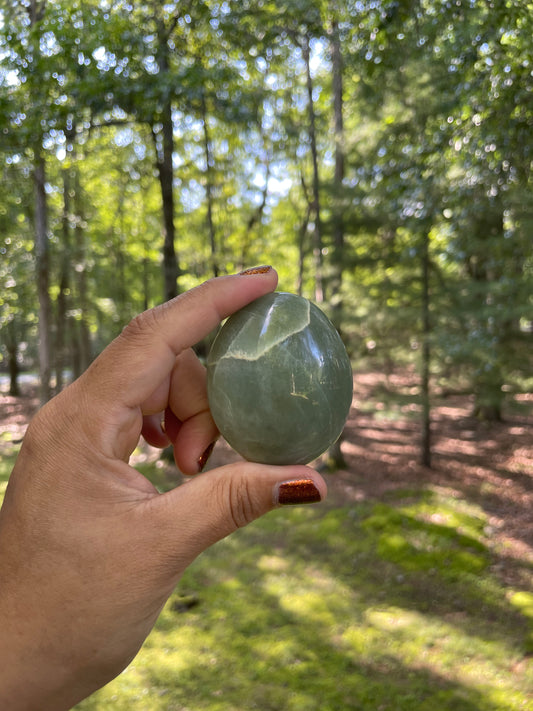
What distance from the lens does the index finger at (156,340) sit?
1621 mm

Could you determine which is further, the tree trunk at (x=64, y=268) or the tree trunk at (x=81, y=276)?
the tree trunk at (x=81, y=276)

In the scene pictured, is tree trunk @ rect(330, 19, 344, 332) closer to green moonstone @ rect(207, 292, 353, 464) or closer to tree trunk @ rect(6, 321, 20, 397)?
green moonstone @ rect(207, 292, 353, 464)

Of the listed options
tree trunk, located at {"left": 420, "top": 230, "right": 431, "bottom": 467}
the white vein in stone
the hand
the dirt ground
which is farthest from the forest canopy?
the hand

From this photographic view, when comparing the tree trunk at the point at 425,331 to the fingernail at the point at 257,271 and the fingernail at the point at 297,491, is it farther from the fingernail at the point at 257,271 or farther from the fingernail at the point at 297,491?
the fingernail at the point at 297,491

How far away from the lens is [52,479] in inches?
60.8

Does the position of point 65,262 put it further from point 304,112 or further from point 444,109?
point 444,109

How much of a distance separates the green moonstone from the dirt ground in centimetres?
576

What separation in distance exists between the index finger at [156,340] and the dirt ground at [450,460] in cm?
612

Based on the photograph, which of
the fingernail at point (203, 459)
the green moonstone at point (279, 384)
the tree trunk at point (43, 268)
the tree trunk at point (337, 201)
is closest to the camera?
the green moonstone at point (279, 384)

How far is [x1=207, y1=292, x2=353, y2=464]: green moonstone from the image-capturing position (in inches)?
67.7

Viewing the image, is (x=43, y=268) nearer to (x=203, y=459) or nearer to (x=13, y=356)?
(x=203, y=459)

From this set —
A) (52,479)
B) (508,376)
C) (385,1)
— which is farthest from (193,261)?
(52,479)

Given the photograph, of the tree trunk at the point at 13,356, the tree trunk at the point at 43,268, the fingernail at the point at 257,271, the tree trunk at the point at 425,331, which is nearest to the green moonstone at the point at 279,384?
the fingernail at the point at 257,271

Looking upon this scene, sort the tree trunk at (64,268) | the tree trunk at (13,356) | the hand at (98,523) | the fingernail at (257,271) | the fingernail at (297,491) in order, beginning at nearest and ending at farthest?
1. the hand at (98,523)
2. the fingernail at (297,491)
3. the fingernail at (257,271)
4. the tree trunk at (64,268)
5. the tree trunk at (13,356)
